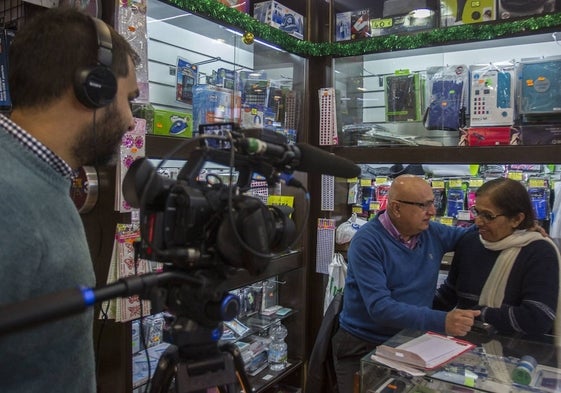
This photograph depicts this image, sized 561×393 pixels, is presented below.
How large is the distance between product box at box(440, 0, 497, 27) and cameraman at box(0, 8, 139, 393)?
2.24 meters

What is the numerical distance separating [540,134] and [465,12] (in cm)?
82

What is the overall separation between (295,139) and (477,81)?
3.82 ft

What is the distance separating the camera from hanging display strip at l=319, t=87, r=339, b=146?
119 inches

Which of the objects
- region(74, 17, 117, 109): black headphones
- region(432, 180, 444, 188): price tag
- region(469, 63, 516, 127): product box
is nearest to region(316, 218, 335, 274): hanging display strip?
region(432, 180, 444, 188): price tag

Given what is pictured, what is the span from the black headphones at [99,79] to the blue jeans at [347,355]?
1.62 meters

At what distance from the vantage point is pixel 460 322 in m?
1.71

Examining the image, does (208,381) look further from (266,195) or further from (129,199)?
(266,195)

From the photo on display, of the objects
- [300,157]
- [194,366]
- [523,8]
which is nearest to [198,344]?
[194,366]

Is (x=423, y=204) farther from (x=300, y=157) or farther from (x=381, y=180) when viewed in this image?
(x=300, y=157)

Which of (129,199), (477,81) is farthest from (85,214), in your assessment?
(477,81)

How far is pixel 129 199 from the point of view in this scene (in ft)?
3.09

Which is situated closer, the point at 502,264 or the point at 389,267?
the point at 502,264

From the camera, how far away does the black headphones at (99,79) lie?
935mm

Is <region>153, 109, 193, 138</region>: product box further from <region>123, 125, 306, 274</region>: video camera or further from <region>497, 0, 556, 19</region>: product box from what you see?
<region>497, 0, 556, 19</region>: product box
